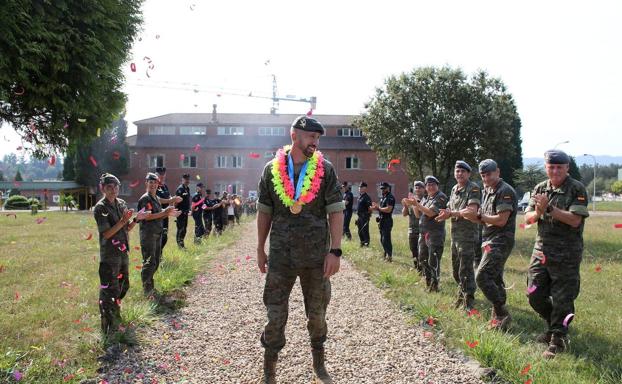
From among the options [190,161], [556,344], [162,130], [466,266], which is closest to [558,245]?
[556,344]

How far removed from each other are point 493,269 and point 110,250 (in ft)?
16.3

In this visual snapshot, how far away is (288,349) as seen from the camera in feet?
19.0

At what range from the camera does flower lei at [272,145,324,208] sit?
181 inches

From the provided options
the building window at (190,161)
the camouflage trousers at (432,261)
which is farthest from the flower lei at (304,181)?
the building window at (190,161)

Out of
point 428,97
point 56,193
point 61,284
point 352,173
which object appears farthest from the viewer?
point 56,193

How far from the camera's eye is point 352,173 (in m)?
60.8

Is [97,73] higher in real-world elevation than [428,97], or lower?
lower

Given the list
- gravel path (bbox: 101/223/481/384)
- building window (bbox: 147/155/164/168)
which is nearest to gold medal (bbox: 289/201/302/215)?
gravel path (bbox: 101/223/481/384)

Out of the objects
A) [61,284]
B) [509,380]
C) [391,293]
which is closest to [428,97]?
[391,293]

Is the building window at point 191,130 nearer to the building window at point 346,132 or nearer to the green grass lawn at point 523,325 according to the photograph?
the building window at point 346,132

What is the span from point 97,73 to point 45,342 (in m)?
3.26

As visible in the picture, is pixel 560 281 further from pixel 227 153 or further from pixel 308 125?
pixel 227 153

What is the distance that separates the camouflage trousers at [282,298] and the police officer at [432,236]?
14.1ft

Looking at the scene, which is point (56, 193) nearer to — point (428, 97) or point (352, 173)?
point (352, 173)
